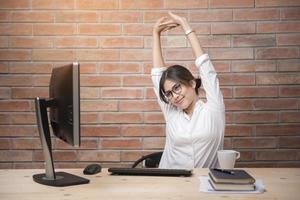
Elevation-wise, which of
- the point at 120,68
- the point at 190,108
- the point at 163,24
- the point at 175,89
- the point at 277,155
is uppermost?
the point at 163,24

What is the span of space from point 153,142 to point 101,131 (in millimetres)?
377

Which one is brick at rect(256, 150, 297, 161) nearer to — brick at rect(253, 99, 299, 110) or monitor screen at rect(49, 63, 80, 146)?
brick at rect(253, 99, 299, 110)

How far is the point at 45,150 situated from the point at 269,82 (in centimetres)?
178

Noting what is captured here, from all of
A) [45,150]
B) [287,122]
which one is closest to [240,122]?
[287,122]

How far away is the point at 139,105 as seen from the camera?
3.06 meters

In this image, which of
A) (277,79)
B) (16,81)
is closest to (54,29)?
(16,81)

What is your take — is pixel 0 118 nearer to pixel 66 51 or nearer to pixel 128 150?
pixel 66 51

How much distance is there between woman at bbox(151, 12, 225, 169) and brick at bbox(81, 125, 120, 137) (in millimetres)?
696

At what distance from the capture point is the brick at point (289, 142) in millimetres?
3082

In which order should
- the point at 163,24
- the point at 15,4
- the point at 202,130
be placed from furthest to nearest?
the point at 15,4, the point at 163,24, the point at 202,130

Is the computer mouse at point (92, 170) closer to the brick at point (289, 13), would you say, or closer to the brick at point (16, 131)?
the brick at point (16, 131)

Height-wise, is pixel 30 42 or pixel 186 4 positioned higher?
pixel 186 4

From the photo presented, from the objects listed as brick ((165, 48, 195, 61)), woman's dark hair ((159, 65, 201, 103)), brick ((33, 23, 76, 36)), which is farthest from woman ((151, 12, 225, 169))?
brick ((33, 23, 76, 36))

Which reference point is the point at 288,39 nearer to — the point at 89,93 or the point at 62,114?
the point at 89,93
